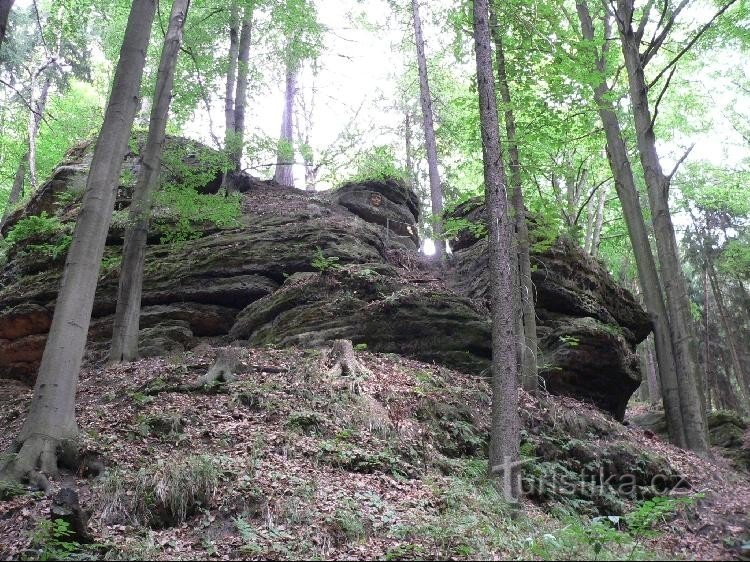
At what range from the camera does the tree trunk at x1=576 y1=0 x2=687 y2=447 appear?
40.8ft

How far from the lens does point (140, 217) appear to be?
36.1 feet

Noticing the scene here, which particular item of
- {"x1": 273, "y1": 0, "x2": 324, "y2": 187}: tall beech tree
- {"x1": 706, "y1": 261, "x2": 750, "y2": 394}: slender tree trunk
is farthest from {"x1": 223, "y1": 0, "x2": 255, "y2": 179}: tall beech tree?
{"x1": 706, "y1": 261, "x2": 750, "y2": 394}: slender tree trunk

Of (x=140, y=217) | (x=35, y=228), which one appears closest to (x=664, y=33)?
(x=140, y=217)

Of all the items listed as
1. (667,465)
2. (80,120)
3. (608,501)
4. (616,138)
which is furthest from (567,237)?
(80,120)

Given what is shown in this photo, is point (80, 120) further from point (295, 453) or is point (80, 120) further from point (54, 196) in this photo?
point (295, 453)

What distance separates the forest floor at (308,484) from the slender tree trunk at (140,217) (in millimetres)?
842

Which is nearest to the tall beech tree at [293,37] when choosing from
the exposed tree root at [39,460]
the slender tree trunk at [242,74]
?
the slender tree trunk at [242,74]

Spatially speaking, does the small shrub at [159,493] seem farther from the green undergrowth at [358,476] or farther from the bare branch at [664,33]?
the bare branch at [664,33]

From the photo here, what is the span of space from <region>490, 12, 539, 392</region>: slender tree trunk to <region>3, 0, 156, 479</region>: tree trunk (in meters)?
6.96

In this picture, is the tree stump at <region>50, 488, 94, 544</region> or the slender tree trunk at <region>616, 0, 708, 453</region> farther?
the slender tree trunk at <region>616, 0, 708, 453</region>

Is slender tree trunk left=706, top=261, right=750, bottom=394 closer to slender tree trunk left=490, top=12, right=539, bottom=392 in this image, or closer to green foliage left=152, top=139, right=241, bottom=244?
slender tree trunk left=490, top=12, right=539, bottom=392

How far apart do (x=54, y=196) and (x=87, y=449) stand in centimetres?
1205

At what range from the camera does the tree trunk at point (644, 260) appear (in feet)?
40.8

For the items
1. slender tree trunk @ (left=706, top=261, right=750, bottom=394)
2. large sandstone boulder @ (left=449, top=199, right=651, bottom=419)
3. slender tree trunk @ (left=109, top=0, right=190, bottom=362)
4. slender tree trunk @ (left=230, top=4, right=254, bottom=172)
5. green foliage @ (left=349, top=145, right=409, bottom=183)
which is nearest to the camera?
slender tree trunk @ (left=109, top=0, right=190, bottom=362)
